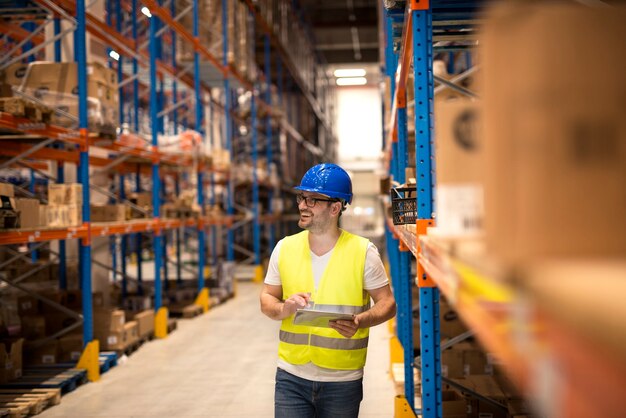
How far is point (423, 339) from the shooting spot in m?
3.36

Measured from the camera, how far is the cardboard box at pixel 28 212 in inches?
225

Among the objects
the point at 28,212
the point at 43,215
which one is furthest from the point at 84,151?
the point at 28,212

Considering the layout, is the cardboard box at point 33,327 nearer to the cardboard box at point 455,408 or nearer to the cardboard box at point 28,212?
the cardboard box at point 28,212

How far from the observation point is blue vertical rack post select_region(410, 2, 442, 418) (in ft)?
10.1

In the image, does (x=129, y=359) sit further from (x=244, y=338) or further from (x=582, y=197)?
(x=582, y=197)

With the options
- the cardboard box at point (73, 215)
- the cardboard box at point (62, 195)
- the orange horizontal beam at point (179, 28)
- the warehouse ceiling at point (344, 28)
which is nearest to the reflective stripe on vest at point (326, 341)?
the cardboard box at point (73, 215)

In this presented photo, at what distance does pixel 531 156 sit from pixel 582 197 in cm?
10

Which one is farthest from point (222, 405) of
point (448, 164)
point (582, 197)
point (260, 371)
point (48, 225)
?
point (582, 197)

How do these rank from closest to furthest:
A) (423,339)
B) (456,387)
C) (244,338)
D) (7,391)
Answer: (423,339) → (456,387) → (7,391) → (244,338)

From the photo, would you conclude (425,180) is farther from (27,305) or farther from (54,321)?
(27,305)

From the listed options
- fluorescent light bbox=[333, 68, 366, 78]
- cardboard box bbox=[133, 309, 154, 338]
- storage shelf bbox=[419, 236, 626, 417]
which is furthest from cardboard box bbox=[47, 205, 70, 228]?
fluorescent light bbox=[333, 68, 366, 78]

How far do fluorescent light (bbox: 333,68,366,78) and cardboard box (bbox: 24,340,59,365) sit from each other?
76.8 ft

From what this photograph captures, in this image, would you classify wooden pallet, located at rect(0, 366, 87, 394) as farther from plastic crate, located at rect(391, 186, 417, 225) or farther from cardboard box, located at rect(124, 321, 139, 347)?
plastic crate, located at rect(391, 186, 417, 225)

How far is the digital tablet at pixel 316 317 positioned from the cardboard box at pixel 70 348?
4917 millimetres
